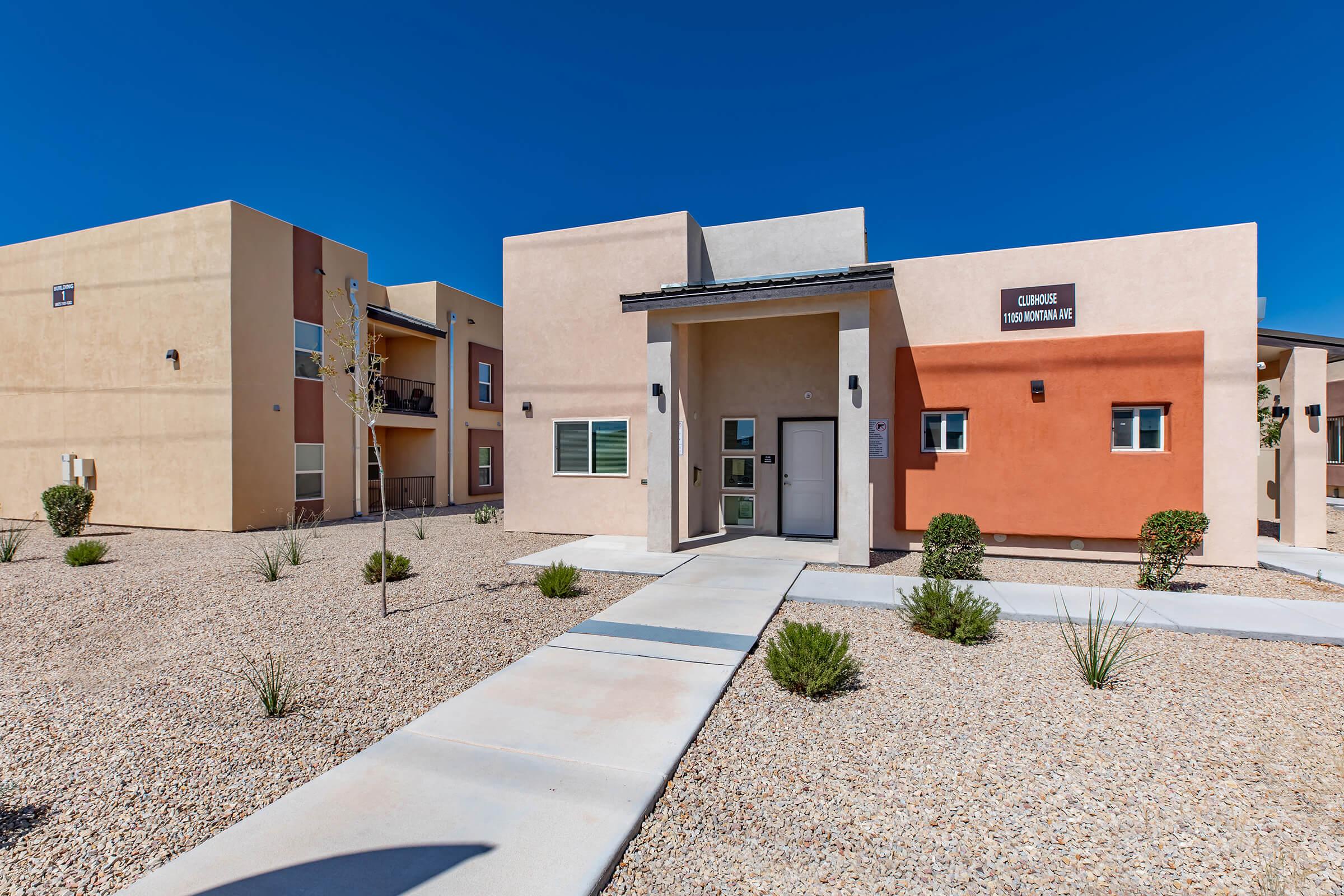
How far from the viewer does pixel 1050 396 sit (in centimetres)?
912

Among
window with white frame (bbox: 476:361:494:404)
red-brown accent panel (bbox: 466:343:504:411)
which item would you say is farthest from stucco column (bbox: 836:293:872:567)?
window with white frame (bbox: 476:361:494:404)

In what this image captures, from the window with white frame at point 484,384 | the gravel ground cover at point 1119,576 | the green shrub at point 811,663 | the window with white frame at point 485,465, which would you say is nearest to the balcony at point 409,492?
the window with white frame at point 485,465

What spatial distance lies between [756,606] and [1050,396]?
6319 millimetres

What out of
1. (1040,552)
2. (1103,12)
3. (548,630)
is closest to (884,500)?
(1040,552)

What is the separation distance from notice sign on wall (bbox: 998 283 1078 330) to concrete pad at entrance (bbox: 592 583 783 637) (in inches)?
248

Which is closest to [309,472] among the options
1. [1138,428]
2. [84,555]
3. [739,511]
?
[84,555]

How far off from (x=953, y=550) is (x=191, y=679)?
335 inches

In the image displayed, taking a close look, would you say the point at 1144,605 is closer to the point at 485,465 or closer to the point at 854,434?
the point at 854,434

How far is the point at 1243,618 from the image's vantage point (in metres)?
5.89

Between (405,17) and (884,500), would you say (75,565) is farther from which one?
(884,500)

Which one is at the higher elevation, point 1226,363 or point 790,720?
point 1226,363

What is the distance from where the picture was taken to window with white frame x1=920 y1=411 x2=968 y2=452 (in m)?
9.65

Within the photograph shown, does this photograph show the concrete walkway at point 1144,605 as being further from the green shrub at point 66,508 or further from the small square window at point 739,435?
the green shrub at point 66,508

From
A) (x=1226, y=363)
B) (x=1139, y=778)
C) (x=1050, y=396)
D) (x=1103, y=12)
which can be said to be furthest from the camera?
(x=1103, y=12)
